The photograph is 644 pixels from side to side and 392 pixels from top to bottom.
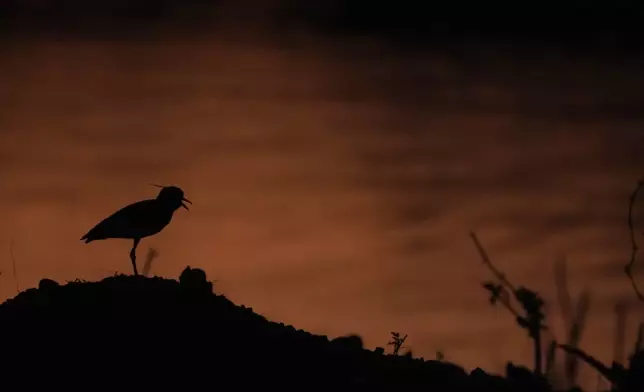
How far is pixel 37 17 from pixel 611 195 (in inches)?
1661

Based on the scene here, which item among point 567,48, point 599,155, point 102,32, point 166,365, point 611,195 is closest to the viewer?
point 166,365

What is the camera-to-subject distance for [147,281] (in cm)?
1018

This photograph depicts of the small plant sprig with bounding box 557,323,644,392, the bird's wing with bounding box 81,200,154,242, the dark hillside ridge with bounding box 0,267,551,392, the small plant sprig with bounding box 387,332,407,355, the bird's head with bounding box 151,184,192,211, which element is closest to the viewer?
the small plant sprig with bounding box 557,323,644,392

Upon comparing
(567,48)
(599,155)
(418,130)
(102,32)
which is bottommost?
(599,155)

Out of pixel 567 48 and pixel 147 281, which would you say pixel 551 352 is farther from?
pixel 567 48

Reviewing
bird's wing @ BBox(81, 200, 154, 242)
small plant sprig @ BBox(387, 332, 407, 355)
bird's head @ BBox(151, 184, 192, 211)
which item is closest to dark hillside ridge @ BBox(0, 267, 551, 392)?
small plant sprig @ BBox(387, 332, 407, 355)

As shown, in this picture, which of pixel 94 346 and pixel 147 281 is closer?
pixel 94 346

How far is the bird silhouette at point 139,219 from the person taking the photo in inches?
491

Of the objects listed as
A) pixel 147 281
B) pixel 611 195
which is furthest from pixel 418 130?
pixel 147 281

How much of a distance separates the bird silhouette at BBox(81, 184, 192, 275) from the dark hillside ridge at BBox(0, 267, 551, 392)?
2287 mm

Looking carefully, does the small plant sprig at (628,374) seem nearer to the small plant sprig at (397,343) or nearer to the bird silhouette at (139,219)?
the small plant sprig at (397,343)

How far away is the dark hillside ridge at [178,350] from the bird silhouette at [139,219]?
2287mm

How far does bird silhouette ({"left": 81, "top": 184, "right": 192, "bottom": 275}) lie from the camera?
40.9 ft

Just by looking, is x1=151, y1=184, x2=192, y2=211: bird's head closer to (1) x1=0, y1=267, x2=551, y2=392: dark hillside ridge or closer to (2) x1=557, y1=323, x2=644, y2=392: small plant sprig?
(1) x1=0, y1=267, x2=551, y2=392: dark hillside ridge
